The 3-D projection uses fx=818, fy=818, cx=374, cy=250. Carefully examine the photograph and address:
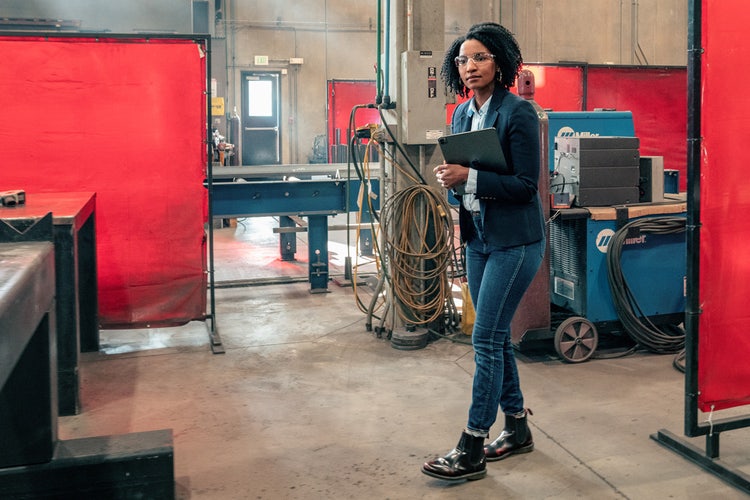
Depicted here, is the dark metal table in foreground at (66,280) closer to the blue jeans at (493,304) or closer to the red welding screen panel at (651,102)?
the blue jeans at (493,304)

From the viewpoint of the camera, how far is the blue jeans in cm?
292

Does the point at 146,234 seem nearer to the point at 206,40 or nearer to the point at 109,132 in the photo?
the point at 109,132

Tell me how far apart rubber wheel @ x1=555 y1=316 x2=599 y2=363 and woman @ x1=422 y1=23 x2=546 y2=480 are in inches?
58.5

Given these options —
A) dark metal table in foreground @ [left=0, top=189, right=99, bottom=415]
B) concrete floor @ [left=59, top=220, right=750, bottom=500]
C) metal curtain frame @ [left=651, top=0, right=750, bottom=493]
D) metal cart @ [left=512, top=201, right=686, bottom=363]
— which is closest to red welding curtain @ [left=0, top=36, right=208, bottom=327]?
concrete floor @ [left=59, top=220, right=750, bottom=500]

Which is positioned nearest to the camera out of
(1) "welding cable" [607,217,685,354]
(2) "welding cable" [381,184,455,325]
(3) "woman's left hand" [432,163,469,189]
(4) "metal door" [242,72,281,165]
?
(3) "woman's left hand" [432,163,469,189]

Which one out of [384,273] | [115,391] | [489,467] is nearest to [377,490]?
[489,467]

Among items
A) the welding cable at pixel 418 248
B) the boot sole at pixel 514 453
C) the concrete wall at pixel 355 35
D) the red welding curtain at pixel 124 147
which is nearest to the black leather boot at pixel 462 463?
the boot sole at pixel 514 453

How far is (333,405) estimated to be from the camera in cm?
393

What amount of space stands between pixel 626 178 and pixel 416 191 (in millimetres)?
1208

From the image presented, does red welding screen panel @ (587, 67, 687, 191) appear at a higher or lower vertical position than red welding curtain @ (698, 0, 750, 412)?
higher

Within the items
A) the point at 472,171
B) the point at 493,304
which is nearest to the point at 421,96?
the point at 472,171

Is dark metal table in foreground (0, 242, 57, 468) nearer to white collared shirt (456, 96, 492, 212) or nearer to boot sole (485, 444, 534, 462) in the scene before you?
white collared shirt (456, 96, 492, 212)

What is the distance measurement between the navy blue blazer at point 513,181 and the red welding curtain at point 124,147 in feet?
8.37

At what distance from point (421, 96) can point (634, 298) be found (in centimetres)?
170
